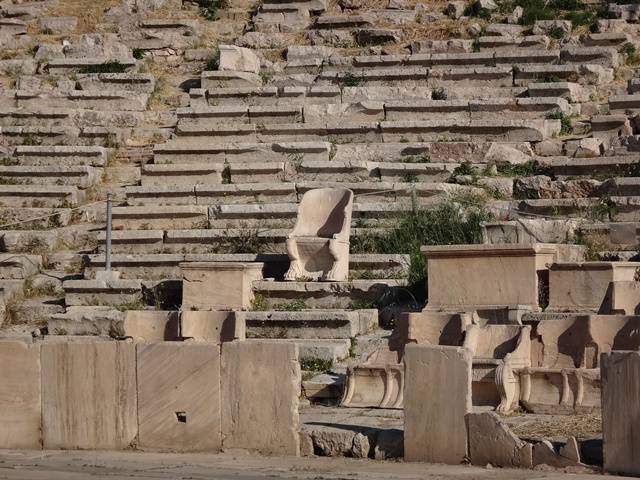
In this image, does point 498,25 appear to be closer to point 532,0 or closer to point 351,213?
point 532,0

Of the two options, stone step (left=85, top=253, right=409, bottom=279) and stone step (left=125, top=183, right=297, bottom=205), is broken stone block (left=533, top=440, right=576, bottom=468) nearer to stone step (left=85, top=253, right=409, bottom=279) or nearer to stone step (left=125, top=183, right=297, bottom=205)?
stone step (left=85, top=253, right=409, bottom=279)

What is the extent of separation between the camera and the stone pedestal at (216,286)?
615 inches

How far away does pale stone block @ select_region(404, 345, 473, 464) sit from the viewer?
991cm

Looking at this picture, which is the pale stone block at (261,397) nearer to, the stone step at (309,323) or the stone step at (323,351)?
the stone step at (323,351)

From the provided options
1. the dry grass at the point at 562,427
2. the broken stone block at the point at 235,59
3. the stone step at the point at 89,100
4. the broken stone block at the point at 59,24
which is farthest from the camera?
the broken stone block at the point at 59,24

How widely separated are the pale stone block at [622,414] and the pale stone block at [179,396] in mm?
2964

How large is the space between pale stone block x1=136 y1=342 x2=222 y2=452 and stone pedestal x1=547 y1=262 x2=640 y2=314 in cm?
501

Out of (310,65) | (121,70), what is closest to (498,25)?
(310,65)

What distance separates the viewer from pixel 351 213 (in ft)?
55.2

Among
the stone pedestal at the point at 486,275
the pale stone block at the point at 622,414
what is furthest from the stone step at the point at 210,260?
the pale stone block at the point at 622,414

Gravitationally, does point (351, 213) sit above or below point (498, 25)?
below

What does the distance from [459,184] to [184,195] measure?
3662mm

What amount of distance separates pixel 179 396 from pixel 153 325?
334 cm

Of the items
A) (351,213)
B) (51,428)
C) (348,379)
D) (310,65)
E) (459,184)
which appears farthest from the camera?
(310,65)
